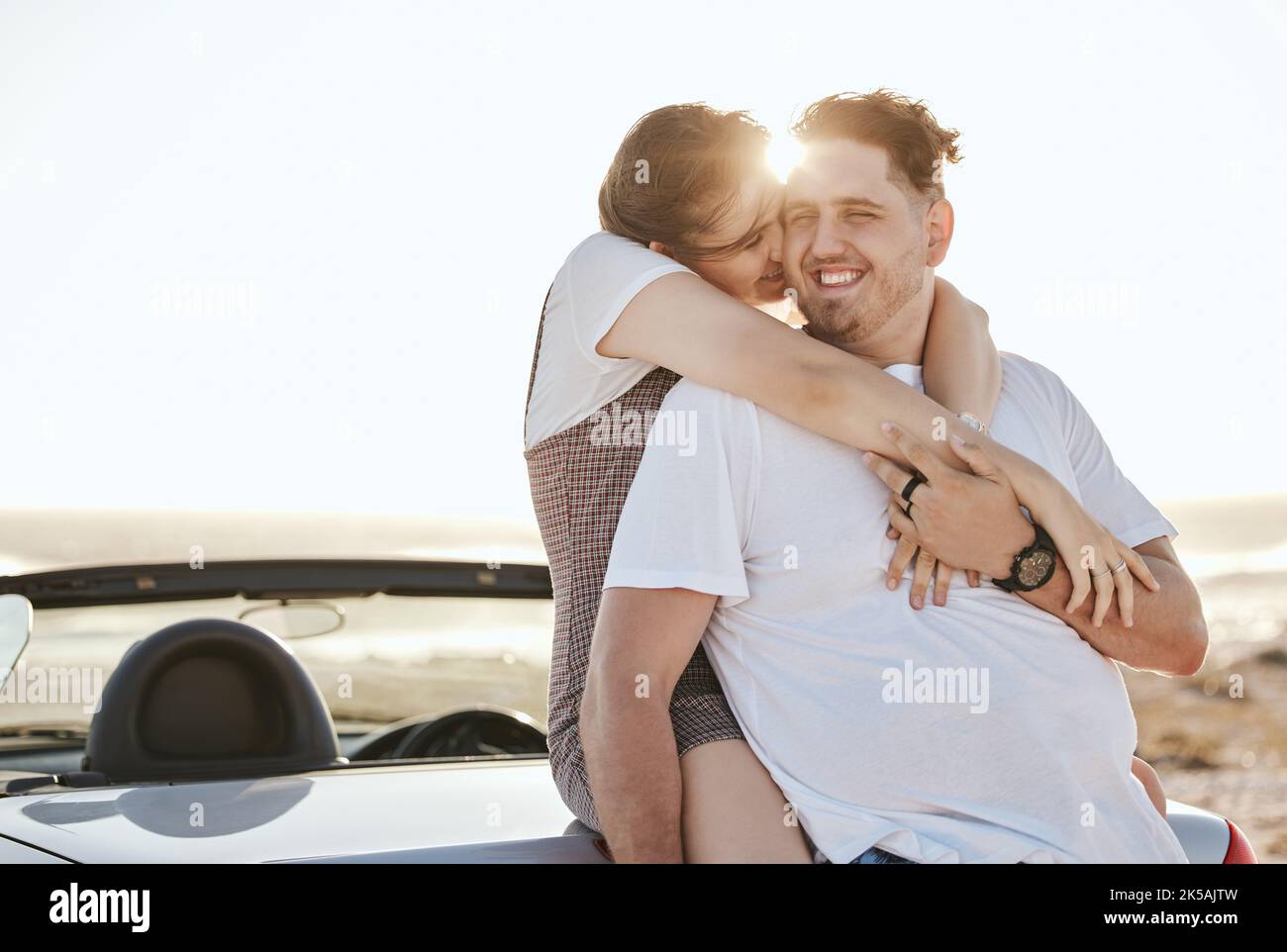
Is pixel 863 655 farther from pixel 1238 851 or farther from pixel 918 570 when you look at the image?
pixel 1238 851

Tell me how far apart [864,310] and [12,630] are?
2030 mm

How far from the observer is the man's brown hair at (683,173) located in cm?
250

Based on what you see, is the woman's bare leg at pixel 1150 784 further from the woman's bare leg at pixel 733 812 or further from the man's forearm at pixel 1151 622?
the woman's bare leg at pixel 733 812

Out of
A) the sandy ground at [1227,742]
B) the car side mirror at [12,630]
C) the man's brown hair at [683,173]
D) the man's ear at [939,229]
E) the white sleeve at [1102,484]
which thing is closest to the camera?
the man's brown hair at [683,173]

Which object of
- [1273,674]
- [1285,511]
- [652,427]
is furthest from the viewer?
[1285,511]

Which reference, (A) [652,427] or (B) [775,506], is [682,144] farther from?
(B) [775,506]

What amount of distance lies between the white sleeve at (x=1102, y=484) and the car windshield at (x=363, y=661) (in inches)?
68.0

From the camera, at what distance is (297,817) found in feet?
7.27

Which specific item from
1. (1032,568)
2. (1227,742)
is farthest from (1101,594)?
(1227,742)

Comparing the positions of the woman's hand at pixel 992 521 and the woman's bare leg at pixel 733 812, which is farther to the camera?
the woman's hand at pixel 992 521

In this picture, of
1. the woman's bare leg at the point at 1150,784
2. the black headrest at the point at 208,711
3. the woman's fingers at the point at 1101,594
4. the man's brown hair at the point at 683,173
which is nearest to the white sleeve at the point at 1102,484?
the woman's fingers at the point at 1101,594

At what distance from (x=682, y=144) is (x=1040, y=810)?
136 centimetres
